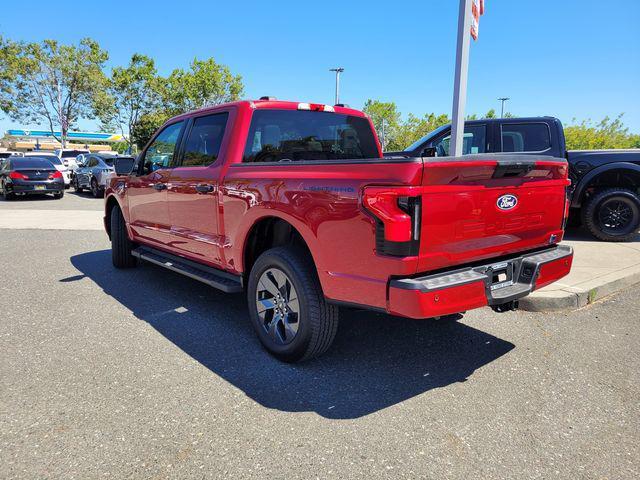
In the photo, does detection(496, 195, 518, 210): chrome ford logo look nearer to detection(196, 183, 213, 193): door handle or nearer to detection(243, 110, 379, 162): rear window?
detection(243, 110, 379, 162): rear window

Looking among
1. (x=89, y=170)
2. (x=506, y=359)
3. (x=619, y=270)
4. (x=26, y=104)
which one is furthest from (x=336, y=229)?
(x=26, y=104)

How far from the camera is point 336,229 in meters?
2.83

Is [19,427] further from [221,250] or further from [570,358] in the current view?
[570,358]

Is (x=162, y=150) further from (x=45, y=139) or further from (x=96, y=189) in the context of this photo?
(x=45, y=139)

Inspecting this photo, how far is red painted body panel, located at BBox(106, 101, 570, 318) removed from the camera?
2.61 metres

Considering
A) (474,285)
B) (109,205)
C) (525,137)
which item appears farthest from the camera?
(525,137)

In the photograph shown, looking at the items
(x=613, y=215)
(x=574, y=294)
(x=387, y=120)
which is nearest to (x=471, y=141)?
(x=613, y=215)

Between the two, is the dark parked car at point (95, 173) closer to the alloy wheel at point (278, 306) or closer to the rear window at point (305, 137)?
the rear window at point (305, 137)

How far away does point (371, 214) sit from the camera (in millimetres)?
2609

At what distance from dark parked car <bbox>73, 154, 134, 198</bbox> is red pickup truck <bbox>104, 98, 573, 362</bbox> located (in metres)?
13.2

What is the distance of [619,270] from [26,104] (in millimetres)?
39472

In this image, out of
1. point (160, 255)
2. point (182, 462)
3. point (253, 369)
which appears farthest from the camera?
point (160, 255)

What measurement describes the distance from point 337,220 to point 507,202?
116cm

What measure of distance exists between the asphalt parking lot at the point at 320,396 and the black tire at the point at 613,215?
3751 millimetres
